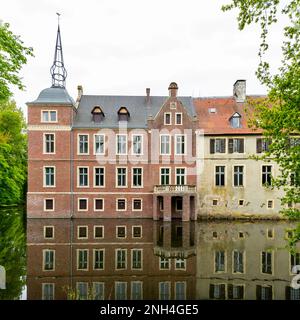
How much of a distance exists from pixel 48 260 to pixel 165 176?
55.5ft

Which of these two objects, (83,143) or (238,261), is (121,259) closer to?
(238,261)

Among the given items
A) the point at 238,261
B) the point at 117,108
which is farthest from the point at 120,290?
the point at 117,108

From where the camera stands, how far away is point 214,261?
49.0 feet

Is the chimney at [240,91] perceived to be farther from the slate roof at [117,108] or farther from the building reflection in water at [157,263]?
the building reflection in water at [157,263]

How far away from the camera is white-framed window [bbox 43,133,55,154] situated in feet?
97.3

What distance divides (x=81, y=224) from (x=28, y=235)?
557 centimetres

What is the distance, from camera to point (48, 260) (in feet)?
49.4

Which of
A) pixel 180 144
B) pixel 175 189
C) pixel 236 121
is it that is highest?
pixel 236 121

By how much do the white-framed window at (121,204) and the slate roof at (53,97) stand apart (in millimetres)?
10686

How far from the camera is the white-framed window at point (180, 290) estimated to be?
1062cm

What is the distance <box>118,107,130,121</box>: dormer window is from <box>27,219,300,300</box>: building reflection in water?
11.9 metres

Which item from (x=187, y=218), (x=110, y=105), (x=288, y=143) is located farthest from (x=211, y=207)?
(x=288, y=143)
